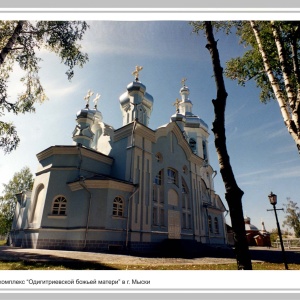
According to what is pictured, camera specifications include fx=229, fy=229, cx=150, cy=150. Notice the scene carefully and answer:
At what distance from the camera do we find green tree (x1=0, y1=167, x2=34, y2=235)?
21.6m

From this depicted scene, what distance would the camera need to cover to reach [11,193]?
70.7 ft

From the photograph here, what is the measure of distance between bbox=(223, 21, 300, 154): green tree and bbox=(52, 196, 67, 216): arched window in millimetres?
10223

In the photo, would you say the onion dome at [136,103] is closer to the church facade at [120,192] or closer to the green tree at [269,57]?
the church facade at [120,192]

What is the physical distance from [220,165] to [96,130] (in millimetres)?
17856

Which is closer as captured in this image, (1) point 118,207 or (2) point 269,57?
(2) point 269,57

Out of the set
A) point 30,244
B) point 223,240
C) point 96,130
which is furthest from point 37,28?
point 223,240

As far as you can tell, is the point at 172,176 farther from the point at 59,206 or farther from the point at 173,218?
the point at 59,206

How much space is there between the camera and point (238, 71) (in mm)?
8352

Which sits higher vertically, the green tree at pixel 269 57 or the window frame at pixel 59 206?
the green tree at pixel 269 57

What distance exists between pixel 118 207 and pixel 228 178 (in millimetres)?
9036

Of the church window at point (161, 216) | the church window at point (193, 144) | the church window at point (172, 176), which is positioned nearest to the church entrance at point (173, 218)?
the church window at point (161, 216)

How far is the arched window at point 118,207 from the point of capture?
11766mm

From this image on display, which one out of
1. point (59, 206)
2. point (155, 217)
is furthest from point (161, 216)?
point (59, 206)

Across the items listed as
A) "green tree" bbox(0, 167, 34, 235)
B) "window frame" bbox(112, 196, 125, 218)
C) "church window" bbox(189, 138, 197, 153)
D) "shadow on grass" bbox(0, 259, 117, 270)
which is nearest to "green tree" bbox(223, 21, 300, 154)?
"shadow on grass" bbox(0, 259, 117, 270)
